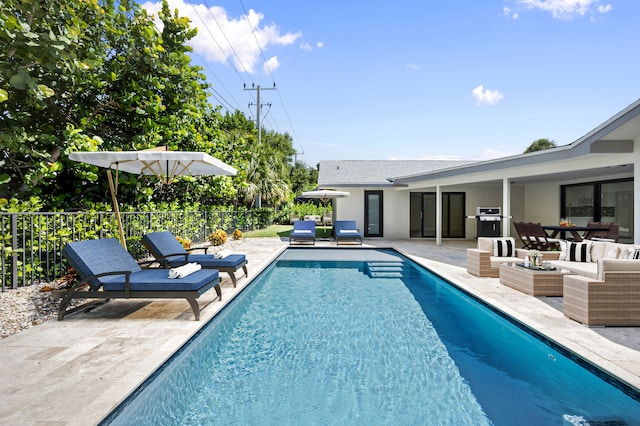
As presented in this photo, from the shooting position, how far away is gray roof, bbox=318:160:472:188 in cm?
1864

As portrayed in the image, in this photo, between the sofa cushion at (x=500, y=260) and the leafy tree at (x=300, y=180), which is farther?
the leafy tree at (x=300, y=180)

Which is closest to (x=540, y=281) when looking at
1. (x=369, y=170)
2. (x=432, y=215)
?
(x=432, y=215)

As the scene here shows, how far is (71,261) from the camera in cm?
500

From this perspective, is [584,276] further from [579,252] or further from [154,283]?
[154,283]

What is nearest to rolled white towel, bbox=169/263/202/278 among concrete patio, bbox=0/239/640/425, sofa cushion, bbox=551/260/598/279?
concrete patio, bbox=0/239/640/425

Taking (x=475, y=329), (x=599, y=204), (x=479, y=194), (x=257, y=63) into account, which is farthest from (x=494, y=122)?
(x=475, y=329)

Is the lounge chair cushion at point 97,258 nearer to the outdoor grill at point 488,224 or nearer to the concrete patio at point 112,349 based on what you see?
the concrete patio at point 112,349

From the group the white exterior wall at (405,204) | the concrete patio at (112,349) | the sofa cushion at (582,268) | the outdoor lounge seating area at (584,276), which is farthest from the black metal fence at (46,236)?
the white exterior wall at (405,204)

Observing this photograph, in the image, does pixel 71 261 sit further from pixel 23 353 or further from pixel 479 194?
pixel 479 194

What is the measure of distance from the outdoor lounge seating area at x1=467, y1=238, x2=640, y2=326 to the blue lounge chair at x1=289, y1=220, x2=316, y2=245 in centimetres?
810

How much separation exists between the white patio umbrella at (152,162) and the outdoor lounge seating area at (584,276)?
6001 millimetres

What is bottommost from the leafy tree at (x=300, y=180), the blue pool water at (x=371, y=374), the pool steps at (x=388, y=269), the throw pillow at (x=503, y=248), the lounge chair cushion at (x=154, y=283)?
the blue pool water at (x=371, y=374)

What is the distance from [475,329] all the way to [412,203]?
539 inches

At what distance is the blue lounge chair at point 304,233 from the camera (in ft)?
51.5
